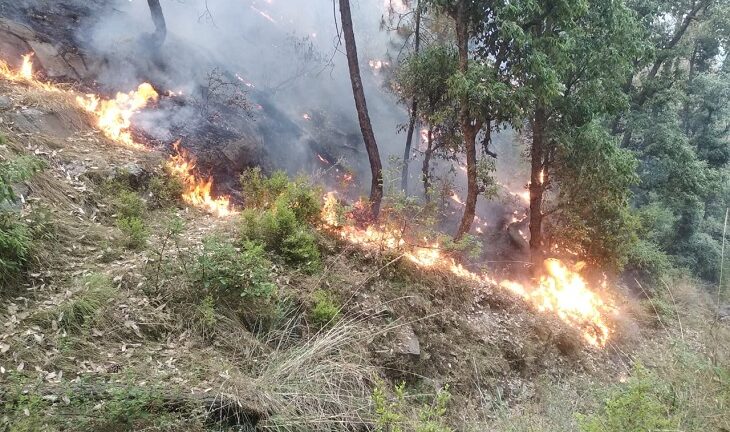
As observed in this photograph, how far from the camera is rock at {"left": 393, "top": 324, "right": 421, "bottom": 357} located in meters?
5.57

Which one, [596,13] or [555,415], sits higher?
[596,13]

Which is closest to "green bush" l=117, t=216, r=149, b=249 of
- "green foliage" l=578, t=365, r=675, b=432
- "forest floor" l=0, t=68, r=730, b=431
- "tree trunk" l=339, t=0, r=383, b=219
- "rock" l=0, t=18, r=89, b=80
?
"forest floor" l=0, t=68, r=730, b=431

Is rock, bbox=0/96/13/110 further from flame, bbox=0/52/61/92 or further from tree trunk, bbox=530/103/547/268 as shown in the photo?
tree trunk, bbox=530/103/547/268

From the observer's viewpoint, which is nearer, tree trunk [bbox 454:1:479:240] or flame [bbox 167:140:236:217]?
flame [bbox 167:140:236:217]

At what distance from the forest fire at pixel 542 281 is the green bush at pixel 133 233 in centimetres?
254

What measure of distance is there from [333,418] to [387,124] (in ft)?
63.9

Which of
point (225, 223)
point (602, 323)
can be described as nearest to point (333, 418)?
point (225, 223)

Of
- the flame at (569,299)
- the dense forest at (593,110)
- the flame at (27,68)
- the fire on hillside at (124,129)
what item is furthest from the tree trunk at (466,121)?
the flame at (27,68)

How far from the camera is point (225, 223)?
247 inches

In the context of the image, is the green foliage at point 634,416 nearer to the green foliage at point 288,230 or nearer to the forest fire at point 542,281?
the green foliage at point 288,230

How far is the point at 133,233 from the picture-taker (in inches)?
200

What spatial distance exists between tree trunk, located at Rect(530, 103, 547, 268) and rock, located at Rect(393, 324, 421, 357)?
5.98 meters

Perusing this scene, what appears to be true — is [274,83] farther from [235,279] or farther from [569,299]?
[235,279]

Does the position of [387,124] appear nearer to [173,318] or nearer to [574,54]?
[574,54]
